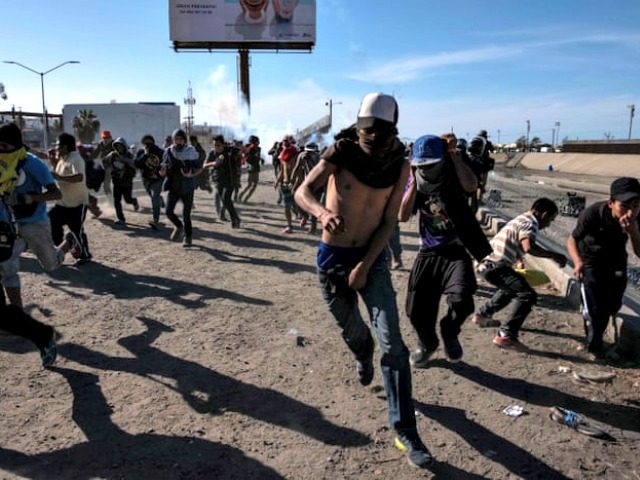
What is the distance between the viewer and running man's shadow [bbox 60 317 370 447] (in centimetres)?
317

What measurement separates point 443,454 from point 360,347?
80 centimetres

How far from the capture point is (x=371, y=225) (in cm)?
301

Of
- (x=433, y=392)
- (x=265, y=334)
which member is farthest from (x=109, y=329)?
(x=433, y=392)

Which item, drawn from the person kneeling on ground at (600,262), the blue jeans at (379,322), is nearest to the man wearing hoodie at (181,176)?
the blue jeans at (379,322)

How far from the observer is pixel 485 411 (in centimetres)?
339

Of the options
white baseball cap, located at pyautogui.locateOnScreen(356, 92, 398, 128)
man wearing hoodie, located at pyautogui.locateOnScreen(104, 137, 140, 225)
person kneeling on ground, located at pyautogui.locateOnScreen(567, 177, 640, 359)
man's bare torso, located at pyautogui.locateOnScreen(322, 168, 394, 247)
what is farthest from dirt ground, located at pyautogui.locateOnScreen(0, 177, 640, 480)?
man wearing hoodie, located at pyautogui.locateOnScreen(104, 137, 140, 225)

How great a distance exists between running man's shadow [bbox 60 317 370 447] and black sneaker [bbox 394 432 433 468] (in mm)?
321

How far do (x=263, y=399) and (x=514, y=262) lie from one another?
2517 millimetres

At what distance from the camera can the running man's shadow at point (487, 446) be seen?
9.05ft

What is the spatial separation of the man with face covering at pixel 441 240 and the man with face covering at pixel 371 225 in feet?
2.36

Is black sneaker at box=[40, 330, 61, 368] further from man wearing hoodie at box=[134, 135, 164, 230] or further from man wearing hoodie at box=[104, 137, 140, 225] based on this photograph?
man wearing hoodie at box=[104, 137, 140, 225]

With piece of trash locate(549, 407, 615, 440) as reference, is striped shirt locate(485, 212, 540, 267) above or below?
above

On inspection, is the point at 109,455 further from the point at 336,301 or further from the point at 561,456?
the point at 561,456

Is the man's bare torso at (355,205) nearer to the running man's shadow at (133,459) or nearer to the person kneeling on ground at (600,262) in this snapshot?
the running man's shadow at (133,459)
